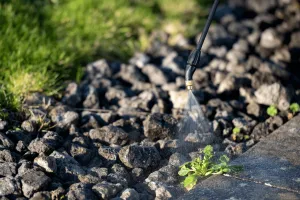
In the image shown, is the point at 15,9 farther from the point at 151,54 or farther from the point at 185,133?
the point at 185,133

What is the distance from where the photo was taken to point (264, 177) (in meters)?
2.47

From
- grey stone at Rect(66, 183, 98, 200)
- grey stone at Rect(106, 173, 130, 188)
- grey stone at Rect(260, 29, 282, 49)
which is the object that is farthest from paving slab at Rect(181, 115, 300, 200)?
grey stone at Rect(260, 29, 282, 49)

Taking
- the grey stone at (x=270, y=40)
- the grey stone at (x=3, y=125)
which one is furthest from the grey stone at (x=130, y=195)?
the grey stone at (x=270, y=40)

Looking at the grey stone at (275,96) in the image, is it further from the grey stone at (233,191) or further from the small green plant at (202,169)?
the grey stone at (233,191)

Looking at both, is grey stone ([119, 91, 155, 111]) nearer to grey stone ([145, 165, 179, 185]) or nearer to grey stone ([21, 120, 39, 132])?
grey stone ([21, 120, 39, 132])

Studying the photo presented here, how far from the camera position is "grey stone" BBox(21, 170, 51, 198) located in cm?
234

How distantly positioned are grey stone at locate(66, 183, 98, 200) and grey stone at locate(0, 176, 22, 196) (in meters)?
0.23

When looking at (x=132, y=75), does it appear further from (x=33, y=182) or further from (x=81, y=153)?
(x=33, y=182)

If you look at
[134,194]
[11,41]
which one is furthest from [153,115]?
[11,41]

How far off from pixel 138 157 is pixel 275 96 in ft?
3.94

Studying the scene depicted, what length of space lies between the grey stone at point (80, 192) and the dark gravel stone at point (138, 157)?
12.9 inches

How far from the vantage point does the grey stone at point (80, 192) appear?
2318mm

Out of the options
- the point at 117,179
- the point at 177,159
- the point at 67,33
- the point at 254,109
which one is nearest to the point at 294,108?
the point at 254,109

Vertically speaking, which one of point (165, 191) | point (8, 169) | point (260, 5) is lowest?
point (165, 191)
